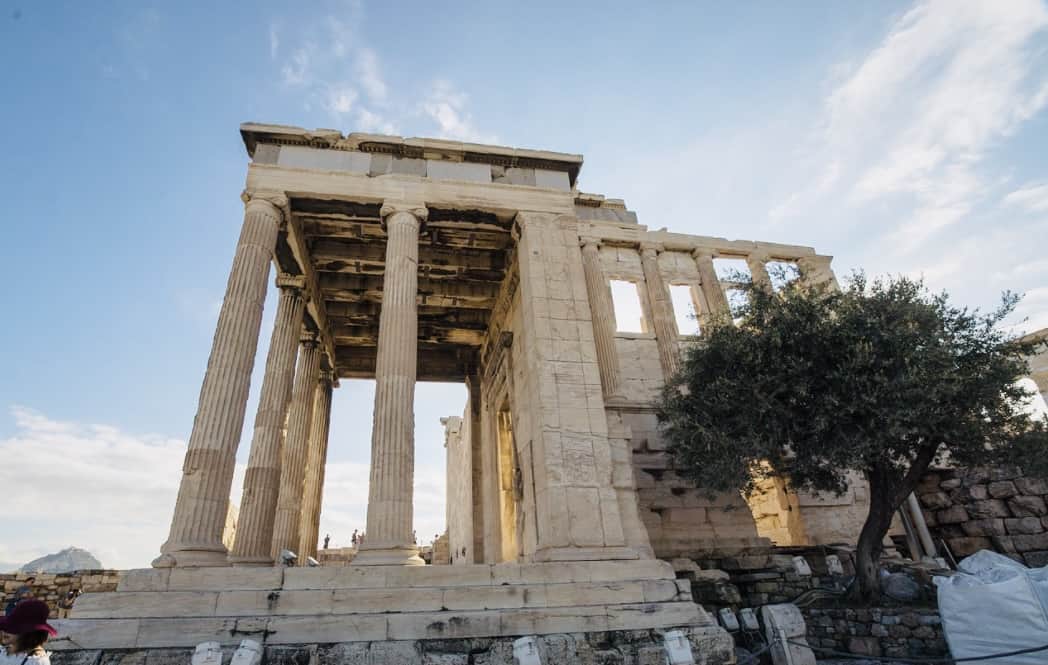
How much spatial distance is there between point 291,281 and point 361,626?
34.3ft

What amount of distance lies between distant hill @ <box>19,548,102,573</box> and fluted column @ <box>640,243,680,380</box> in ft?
82.6

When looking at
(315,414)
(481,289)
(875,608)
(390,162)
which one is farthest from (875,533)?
(315,414)

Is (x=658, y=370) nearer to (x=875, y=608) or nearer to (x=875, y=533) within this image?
(x=875, y=533)

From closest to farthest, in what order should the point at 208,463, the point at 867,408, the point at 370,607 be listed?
1. the point at 370,607
2. the point at 208,463
3. the point at 867,408

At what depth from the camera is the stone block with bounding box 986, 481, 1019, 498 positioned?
47.3 ft

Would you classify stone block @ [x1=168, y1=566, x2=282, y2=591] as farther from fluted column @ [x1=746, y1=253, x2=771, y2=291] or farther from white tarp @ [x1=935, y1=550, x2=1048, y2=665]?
fluted column @ [x1=746, y1=253, x2=771, y2=291]

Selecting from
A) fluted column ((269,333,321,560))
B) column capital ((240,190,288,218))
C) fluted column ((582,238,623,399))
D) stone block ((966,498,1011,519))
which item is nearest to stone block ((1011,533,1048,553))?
stone block ((966,498,1011,519))

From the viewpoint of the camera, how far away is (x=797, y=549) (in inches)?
543

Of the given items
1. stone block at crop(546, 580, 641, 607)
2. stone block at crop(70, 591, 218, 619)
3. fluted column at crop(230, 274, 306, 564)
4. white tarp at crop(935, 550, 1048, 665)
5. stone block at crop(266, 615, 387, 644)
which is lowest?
white tarp at crop(935, 550, 1048, 665)

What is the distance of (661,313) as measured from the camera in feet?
57.5

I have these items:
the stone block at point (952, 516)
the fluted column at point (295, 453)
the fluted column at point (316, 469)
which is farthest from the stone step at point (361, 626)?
the stone block at point (952, 516)

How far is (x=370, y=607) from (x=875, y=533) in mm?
9999

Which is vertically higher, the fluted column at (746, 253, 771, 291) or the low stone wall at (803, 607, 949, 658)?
the fluted column at (746, 253, 771, 291)

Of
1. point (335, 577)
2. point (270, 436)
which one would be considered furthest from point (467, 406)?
point (335, 577)
